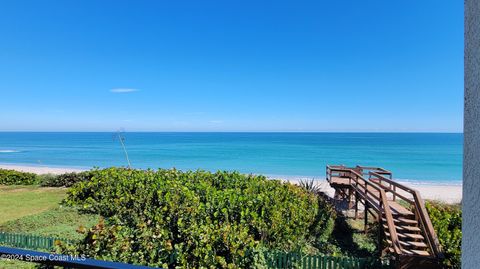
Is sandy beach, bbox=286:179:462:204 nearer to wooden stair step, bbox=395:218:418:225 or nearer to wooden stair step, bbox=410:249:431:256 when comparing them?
wooden stair step, bbox=395:218:418:225

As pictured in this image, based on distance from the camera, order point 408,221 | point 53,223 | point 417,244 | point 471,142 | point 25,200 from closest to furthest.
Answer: point 471,142 → point 417,244 → point 408,221 → point 53,223 → point 25,200

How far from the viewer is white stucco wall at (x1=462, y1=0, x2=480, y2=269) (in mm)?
1028

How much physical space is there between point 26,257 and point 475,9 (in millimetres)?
2425

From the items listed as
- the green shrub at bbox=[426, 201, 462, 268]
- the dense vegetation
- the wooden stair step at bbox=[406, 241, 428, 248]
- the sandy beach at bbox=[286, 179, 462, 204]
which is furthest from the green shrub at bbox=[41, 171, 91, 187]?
the green shrub at bbox=[426, 201, 462, 268]

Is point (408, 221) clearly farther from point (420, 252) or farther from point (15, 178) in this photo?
point (15, 178)

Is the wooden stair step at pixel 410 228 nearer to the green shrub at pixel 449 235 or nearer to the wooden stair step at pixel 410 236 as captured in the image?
the wooden stair step at pixel 410 236

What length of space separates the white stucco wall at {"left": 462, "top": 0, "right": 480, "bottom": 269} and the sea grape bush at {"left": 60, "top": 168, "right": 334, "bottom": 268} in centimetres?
450

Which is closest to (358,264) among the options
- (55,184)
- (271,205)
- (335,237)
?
(271,205)

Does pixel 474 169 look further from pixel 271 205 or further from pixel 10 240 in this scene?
pixel 10 240

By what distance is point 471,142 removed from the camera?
1074 millimetres

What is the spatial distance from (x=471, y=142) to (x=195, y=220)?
6.51m

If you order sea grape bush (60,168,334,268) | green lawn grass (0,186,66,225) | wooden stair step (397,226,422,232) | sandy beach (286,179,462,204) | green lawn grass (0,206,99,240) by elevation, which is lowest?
sandy beach (286,179,462,204)

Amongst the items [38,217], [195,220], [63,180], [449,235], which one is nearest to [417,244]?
[449,235]

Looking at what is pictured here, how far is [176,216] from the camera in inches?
278
